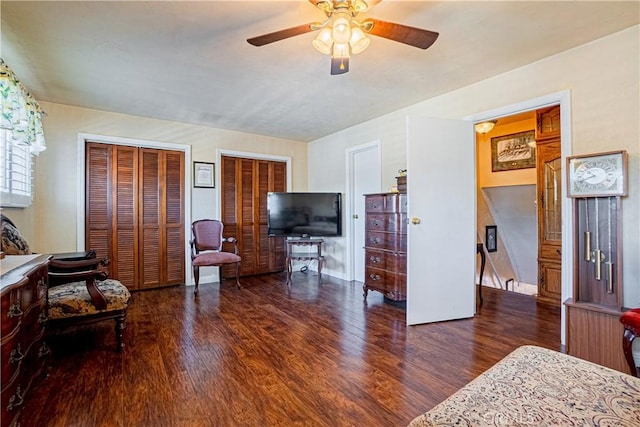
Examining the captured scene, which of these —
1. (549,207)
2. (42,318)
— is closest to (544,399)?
(42,318)

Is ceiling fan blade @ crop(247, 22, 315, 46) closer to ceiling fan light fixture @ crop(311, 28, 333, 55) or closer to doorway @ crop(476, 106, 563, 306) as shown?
ceiling fan light fixture @ crop(311, 28, 333, 55)

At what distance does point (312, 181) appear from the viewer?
5.65 metres

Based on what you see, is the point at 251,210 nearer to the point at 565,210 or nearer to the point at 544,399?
the point at 565,210

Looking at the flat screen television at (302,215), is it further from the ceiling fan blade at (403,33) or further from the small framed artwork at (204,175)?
the ceiling fan blade at (403,33)

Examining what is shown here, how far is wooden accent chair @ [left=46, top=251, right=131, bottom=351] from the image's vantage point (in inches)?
86.0

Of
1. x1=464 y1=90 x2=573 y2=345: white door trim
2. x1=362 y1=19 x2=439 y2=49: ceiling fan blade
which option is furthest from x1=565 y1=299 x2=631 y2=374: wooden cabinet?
x1=362 y1=19 x2=439 y2=49: ceiling fan blade

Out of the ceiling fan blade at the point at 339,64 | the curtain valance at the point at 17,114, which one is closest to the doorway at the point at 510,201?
the ceiling fan blade at the point at 339,64

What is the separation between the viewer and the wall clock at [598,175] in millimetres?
2066

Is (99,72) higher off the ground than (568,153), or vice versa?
(99,72)

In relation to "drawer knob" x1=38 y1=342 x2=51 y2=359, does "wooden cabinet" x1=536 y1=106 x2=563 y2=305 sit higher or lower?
higher

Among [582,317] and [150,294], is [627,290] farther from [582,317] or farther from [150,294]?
[150,294]

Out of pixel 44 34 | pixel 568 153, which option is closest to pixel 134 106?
pixel 44 34

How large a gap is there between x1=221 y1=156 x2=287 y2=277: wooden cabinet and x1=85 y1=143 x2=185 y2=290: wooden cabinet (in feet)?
2.33

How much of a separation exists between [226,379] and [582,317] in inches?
96.3
